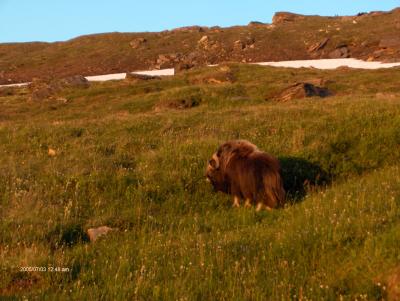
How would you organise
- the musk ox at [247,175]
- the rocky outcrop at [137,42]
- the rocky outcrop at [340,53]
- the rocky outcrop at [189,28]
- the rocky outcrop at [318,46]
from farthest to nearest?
1. the rocky outcrop at [189,28]
2. the rocky outcrop at [137,42]
3. the rocky outcrop at [318,46]
4. the rocky outcrop at [340,53]
5. the musk ox at [247,175]

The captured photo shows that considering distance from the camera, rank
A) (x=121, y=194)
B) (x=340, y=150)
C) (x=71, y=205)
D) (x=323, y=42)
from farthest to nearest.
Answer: (x=323, y=42)
(x=340, y=150)
(x=121, y=194)
(x=71, y=205)

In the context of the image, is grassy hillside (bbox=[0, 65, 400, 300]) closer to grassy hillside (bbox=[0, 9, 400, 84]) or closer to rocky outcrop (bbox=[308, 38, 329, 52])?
grassy hillside (bbox=[0, 9, 400, 84])

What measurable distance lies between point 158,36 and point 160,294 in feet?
338

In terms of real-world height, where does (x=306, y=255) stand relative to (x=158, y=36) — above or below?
below

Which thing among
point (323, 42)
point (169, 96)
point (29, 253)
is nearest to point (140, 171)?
point (29, 253)

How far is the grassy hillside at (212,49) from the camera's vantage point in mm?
80062

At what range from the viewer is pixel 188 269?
7.39 metres

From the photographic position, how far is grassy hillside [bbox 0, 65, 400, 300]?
6961 mm

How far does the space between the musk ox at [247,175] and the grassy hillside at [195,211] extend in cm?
41

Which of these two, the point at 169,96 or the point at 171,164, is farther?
the point at 169,96

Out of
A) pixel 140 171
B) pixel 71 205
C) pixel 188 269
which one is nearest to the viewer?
pixel 188 269

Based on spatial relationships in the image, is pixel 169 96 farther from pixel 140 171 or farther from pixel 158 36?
pixel 158 36

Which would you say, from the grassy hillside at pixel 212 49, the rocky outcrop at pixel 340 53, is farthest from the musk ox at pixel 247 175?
the rocky outcrop at pixel 340 53
